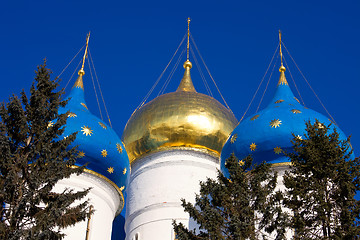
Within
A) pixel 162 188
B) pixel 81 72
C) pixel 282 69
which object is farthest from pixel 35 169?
pixel 282 69

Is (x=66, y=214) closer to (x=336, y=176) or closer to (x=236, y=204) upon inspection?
(x=236, y=204)

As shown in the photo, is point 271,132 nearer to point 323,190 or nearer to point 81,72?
point 323,190

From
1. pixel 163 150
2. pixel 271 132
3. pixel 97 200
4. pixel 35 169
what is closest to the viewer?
pixel 35 169

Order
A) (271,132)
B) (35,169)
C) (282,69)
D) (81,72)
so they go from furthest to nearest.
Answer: (81,72), (282,69), (271,132), (35,169)

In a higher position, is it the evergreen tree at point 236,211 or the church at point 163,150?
the church at point 163,150

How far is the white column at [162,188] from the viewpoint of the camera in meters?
17.2

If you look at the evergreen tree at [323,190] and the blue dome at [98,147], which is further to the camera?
the blue dome at [98,147]

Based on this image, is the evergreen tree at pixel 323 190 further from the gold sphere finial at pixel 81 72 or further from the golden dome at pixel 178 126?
the gold sphere finial at pixel 81 72

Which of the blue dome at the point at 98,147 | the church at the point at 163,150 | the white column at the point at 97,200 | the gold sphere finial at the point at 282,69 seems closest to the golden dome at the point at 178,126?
the church at the point at 163,150

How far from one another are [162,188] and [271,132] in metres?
3.72

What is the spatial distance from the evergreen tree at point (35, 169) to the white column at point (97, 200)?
4699 mm

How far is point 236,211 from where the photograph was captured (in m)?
10.5

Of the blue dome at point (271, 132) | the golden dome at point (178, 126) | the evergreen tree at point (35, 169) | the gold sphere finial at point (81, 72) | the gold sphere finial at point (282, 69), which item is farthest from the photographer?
the gold sphere finial at point (81, 72)

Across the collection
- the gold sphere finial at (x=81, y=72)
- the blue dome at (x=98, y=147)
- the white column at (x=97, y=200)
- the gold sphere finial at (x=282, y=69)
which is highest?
the gold sphere finial at (x=81, y=72)
